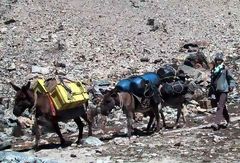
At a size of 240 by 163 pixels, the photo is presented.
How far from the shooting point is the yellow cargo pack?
12.3m

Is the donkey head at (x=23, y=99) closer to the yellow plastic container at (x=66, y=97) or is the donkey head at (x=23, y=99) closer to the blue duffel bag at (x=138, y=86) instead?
the yellow plastic container at (x=66, y=97)

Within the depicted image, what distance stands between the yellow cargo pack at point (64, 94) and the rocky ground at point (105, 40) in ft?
4.53

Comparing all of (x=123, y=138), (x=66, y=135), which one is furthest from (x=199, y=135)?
(x=66, y=135)

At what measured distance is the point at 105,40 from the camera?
2517 centimetres

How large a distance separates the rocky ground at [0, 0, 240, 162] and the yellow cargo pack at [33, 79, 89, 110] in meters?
1.38

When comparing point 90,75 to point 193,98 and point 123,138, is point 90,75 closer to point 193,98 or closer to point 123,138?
point 193,98

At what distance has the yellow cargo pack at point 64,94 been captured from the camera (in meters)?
12.3

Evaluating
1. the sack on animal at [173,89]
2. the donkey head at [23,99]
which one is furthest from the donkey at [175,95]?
the donkey head at [23,99]

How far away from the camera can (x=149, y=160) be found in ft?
33.8

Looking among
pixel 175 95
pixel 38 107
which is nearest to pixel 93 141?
pixel 38 107

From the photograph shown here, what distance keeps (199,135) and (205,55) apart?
38.3 feet

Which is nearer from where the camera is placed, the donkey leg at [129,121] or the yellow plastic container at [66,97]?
the yellow plastic container at [66,97]

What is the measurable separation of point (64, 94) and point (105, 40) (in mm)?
13035

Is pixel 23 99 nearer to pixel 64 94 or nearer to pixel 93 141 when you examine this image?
pixel 64 94
